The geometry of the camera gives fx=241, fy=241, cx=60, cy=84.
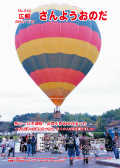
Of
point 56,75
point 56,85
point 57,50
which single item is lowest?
point 56,85

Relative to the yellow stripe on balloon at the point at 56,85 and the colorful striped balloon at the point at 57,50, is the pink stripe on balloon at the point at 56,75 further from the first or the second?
the yellow stripe on balloon at the point at 56,85

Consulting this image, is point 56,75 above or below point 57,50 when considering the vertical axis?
below

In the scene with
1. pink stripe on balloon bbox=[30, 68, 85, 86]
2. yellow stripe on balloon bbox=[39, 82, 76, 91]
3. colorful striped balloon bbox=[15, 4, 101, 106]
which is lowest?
yellow stripe on balloon bbox=[39, 82, 76, 91]

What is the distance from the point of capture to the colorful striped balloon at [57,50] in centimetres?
1897

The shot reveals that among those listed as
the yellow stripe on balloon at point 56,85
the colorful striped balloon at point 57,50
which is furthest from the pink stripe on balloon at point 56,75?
the yellow stripe on balloon at point 56,85

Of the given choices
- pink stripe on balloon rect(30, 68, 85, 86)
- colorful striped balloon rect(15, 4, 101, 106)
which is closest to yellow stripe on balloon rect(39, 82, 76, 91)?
colorful striped balloon rect(15, 4, 101, 106)

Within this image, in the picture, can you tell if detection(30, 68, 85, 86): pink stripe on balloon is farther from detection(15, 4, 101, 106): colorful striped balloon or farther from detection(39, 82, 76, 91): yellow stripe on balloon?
detection(39, 82, 76, 91): yellow stripe on balloon

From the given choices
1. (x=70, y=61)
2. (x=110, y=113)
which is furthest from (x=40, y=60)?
(x=110, y=113)

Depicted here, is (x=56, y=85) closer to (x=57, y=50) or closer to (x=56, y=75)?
(x=56, y=75)

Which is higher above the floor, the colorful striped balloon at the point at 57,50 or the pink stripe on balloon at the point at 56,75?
the colorful striped balloon at the point at 57,50

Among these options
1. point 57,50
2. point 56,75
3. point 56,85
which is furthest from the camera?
point 56,85

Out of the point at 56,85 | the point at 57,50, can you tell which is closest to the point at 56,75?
the point at 56,85

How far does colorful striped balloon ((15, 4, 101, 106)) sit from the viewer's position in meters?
19.0

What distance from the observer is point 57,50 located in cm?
1911
